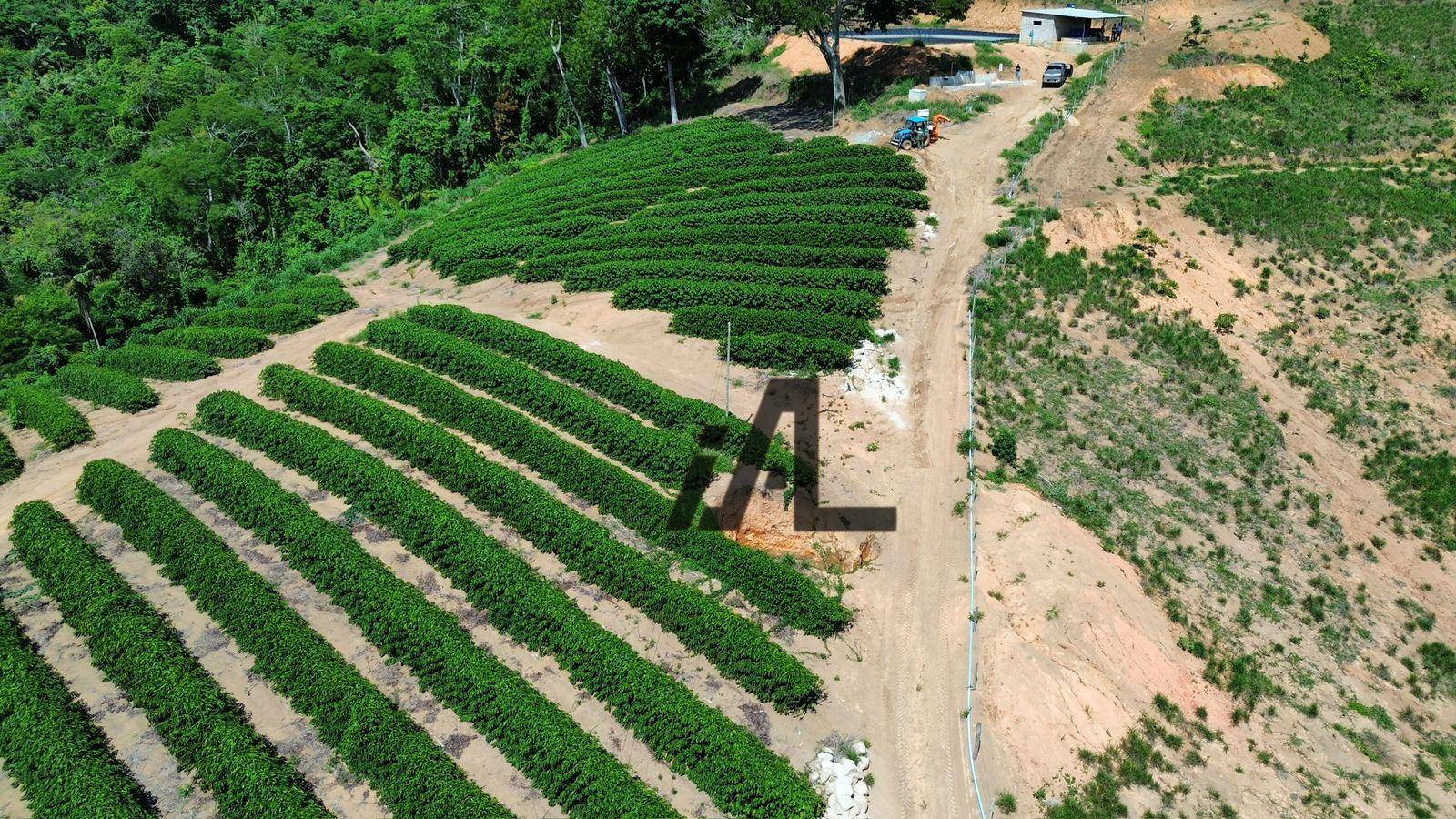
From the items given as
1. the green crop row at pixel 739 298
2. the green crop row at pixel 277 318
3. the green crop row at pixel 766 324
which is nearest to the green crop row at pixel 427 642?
the green crop row at pixel 277 318

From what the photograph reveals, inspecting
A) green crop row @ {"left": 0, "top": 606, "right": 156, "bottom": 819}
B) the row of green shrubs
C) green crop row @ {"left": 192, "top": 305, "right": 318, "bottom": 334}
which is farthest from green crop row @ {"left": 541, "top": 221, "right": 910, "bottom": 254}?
green crop row @ {"left": 0, "top": 606, "right": 156, "bottom": 819}

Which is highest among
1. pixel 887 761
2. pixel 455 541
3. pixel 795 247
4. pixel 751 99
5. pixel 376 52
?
pixel 376 52

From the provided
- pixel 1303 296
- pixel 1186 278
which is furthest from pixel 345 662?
pixel 1303 296

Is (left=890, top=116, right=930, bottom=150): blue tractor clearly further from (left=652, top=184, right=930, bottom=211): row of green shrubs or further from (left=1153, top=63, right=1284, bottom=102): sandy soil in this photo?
(left=1153, top=63, right=1284, bottom=102): sandy soil

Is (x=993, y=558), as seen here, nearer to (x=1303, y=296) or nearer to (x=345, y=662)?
(x=345, y=662)

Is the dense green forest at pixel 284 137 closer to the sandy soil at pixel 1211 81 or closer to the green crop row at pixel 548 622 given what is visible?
the green crop row at pixel 548 622
